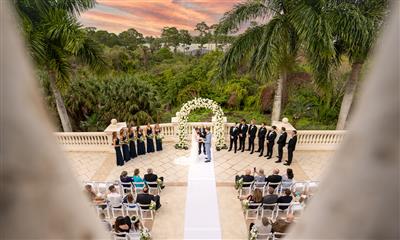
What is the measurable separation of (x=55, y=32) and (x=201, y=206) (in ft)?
31.7

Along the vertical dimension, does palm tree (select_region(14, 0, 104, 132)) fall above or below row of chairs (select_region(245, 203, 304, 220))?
above

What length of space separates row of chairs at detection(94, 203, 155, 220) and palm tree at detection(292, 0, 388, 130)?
881cm

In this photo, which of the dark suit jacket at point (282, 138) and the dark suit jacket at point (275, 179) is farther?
the dark suit jacket at point (282, 138)

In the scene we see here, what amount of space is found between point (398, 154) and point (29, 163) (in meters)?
0.64

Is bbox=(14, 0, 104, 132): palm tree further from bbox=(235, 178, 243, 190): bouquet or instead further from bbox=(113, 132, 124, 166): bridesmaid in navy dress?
bbox=(235, 178, 243, 190): bouquet

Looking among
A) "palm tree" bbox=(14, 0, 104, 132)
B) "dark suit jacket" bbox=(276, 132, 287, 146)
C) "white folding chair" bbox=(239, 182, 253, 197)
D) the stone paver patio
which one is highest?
"palm tree" bbox=(14, 0, 104, 132)

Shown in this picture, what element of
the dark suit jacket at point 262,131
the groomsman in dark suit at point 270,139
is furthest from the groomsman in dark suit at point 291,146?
the dark suit jacket at point 262,131

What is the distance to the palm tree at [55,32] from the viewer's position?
11445mm

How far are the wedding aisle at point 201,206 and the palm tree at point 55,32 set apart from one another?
7611 millimetres

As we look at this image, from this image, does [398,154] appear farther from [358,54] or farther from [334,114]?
[334,114]

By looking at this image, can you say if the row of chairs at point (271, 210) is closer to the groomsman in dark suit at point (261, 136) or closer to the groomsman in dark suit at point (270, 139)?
the groomsman in dark suit at point (270, 139)

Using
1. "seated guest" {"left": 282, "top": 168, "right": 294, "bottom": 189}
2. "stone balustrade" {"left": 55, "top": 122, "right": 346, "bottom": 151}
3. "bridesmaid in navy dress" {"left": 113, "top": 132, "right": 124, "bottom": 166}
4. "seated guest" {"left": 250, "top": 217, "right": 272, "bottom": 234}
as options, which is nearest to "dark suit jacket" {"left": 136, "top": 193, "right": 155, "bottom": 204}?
"seated guest" {"left": 250, "top": 217, "right": 272, "bottom": 234}

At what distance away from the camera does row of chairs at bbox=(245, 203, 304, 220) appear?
7802mm

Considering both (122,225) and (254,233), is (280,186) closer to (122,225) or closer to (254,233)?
(254,233)
